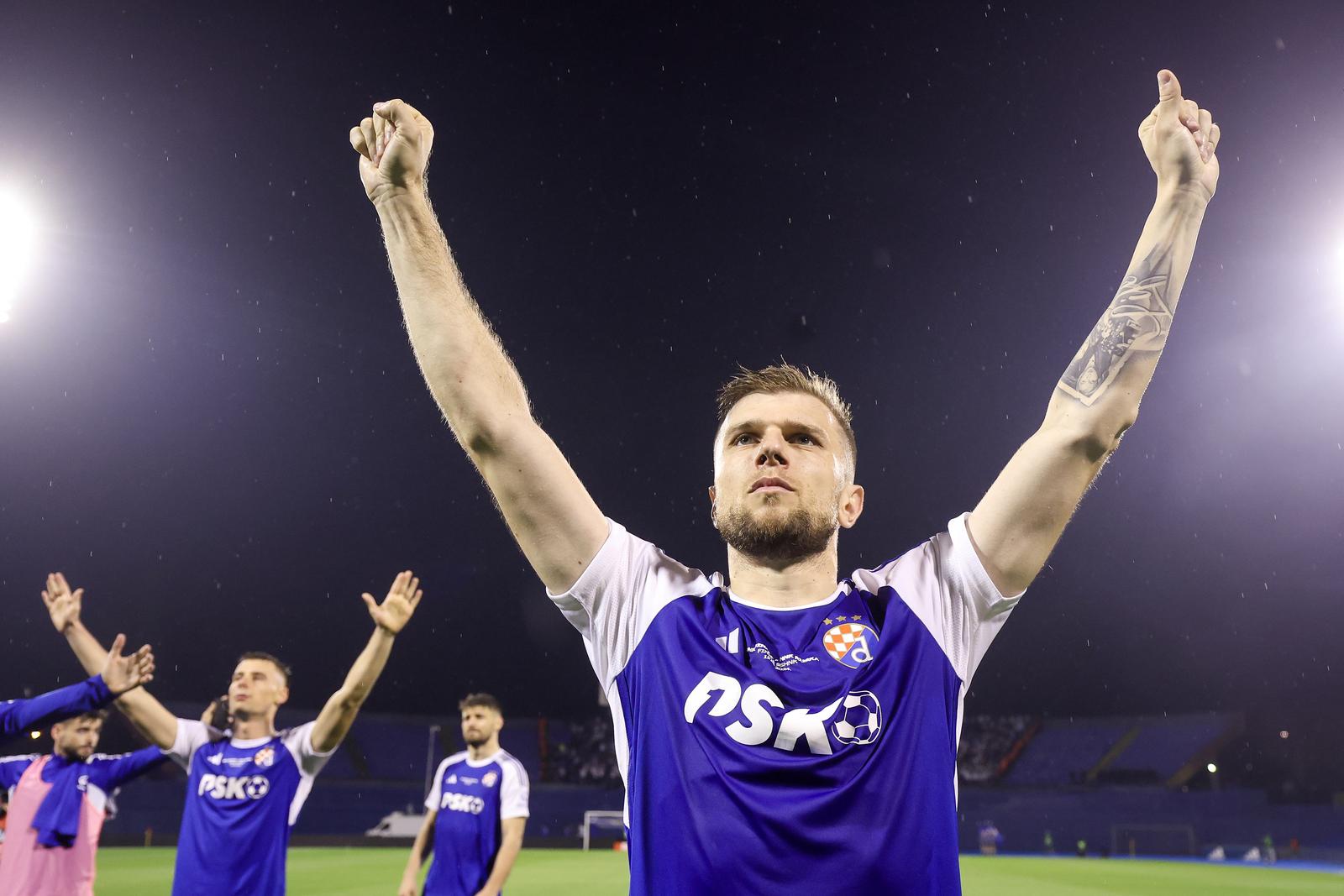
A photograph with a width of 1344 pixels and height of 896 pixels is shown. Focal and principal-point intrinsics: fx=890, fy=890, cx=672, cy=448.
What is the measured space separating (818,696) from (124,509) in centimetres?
2824

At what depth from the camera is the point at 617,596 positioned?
261 centimetres

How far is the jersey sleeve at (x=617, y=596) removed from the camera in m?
2.57

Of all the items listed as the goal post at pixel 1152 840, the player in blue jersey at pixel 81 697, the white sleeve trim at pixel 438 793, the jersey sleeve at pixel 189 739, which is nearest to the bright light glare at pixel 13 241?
the player in blue jersey at pixel 81 697

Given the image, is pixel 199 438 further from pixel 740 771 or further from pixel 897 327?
pixel 740 771

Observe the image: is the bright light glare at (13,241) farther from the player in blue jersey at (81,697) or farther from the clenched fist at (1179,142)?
the clenched fist at (1179,142)

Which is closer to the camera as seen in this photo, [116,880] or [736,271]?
[116,880]

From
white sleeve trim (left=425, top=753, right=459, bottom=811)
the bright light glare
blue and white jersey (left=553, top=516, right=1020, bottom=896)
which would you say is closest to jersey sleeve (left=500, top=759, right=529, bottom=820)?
white sleeve trim (left=425, top=753, right=459, bottom=811)

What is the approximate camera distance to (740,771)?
225 centimetres

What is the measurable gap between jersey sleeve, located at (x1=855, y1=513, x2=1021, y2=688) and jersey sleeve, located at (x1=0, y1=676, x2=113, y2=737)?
5487mm

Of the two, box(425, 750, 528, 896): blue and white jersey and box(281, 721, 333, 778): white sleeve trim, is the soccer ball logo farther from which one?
box(425, 750, 528, 896): blue and white jersey

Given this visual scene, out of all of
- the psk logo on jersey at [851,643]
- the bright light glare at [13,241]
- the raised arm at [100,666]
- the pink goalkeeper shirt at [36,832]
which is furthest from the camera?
the bright light glare at [13,241]

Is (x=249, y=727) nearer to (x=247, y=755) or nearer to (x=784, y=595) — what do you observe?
(x=247, y=755)

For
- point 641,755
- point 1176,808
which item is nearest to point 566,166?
point 641,755

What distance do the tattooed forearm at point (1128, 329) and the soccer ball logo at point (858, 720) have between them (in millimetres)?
1081
